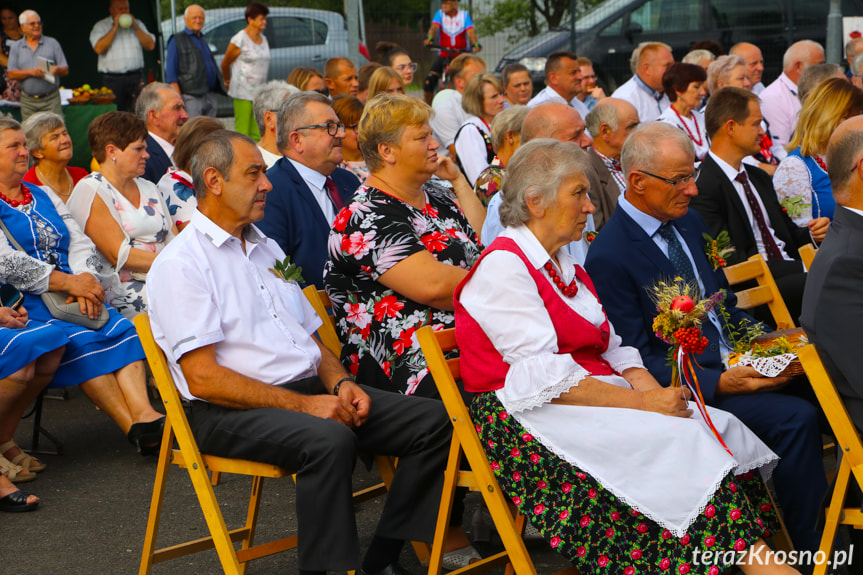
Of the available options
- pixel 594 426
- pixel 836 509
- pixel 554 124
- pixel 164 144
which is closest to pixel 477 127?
pixel 164 144

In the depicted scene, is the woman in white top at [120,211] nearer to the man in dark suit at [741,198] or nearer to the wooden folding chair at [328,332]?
the wooden folding chair at [328,332]

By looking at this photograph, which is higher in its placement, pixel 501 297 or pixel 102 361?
pixel 501 297

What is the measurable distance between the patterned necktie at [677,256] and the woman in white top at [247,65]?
7.08m

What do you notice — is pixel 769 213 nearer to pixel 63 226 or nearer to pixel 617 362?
pixel 617 362

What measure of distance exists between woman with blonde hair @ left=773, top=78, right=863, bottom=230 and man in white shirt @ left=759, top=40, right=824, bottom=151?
312 centimetres

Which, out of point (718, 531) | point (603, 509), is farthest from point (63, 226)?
point (718, 531)

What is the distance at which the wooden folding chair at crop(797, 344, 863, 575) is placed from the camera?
10.0 feet

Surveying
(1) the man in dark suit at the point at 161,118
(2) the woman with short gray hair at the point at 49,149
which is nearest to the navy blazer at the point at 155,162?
(1) the man in dark suit at the point at 161,118

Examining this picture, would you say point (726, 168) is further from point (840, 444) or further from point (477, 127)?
point (477, 127)

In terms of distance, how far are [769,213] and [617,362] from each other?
2364 millimetres

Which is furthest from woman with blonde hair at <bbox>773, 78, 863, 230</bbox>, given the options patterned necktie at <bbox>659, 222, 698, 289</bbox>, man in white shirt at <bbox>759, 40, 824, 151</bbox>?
man in white shirt at <bbox>759, 40, 824, 151</bbox>

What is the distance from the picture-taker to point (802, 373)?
3.59 metres

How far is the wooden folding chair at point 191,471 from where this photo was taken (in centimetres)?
323

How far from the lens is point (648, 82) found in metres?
9.24
